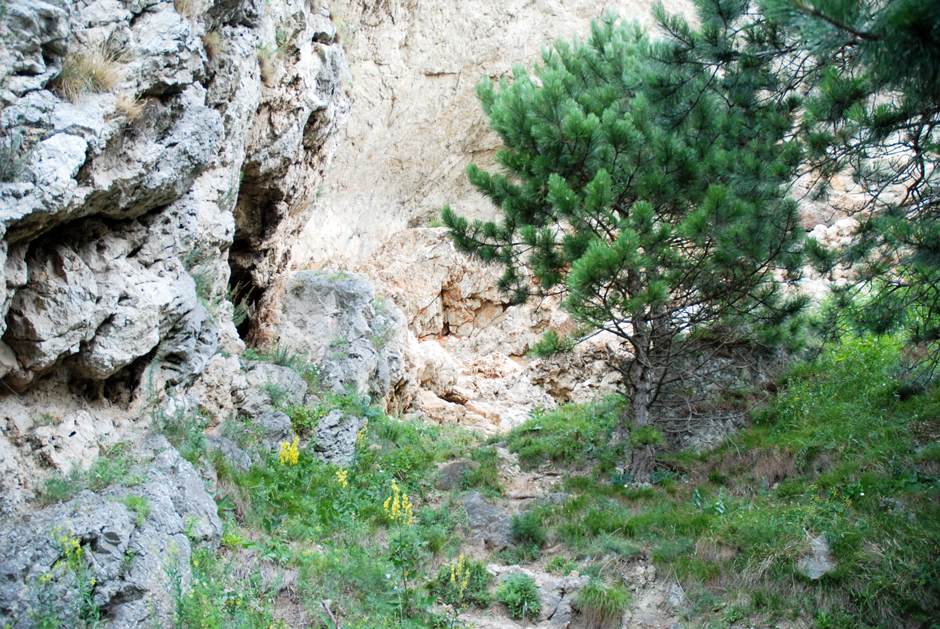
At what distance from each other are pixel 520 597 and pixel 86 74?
4233 mm

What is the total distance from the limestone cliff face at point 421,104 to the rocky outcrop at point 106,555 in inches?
397

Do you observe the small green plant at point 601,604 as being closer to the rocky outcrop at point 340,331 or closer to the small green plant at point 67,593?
the small green plant at point 67,593

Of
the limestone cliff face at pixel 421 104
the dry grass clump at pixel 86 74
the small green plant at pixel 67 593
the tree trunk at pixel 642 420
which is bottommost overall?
the small green plant at pixel 67 593

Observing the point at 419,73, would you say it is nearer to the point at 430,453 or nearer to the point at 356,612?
the point at 430,453

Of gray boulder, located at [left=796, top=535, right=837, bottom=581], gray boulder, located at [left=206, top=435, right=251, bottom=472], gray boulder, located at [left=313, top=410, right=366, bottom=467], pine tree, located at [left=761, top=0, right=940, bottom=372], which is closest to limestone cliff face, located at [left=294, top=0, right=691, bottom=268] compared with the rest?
gray boulder, located at [left=313, top=410, right=366, bottom=467]

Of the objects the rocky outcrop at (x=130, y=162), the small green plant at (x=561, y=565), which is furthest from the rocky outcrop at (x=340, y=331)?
the small green plant at (x=561, y=565)

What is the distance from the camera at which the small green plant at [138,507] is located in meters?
3.56

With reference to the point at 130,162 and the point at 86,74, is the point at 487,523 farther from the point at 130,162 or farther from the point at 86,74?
the point at 86,74

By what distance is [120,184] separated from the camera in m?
4.26

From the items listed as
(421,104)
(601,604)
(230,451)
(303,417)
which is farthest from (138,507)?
(421,104)

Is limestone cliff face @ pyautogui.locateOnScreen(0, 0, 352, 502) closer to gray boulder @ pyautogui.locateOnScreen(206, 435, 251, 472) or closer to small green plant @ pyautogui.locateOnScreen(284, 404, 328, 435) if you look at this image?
gray boulder @ pyautogui.locateOnScreen(206, 435, 251, 472)

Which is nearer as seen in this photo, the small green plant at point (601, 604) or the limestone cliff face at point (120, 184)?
the limestone cliff face at point (120, 184)

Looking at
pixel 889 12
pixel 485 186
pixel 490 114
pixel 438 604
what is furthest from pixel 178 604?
pixel 490 114

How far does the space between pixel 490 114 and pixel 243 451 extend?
438 cm
